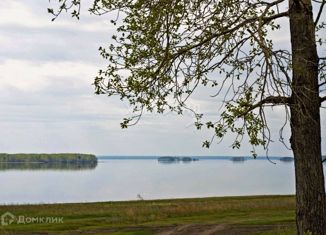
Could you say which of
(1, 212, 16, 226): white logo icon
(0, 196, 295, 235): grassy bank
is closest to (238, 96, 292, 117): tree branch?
(0, 196, 295, 235): grassy bank

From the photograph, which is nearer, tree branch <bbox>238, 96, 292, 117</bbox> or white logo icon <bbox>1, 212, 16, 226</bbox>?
tree branch <bbox>238, 96, 292, 117</bbox>

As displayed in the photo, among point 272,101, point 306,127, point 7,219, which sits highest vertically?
point 272,101

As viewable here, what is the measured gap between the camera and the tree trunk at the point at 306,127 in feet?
31.2

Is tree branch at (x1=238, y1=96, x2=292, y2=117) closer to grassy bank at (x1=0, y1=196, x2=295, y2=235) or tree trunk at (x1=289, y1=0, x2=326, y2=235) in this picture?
tree trunk at (x1=289, y1=0, x2=326, y2=235)

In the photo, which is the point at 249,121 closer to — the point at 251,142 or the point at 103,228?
the point at 251,142

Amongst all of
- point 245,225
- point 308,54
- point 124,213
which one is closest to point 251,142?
point 308,54

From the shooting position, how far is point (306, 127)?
31.6ft

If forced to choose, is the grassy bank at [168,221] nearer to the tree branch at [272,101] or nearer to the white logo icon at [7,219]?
the white logo icon at [7,219]

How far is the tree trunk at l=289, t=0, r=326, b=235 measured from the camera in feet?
31.2

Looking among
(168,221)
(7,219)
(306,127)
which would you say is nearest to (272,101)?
(306,127)

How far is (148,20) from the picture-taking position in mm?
9578

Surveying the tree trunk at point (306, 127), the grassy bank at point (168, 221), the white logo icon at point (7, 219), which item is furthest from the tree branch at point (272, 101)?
the white logo icon at point (7, 219)

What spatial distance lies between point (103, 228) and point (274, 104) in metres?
22.1

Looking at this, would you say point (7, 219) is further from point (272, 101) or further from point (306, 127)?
point (306, 127)
